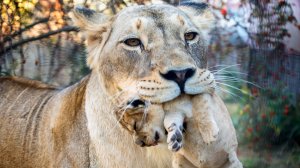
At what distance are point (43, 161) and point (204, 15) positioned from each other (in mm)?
1268

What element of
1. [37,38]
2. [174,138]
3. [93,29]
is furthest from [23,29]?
[174,138]

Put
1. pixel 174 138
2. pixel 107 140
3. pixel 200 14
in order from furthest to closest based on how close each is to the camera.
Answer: pixel 200 14, pixel 107 140, pixel 174 138

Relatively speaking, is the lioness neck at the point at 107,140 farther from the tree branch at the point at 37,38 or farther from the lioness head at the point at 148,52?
the tree branch at the point at 37,38

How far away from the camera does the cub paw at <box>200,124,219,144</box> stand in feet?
10.9

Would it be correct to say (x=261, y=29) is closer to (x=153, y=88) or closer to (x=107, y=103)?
(x=107, y=103)

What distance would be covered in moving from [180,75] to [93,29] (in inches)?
40.5

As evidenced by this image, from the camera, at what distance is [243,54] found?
709cm

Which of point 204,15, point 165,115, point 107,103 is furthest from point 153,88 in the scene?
point 204,15

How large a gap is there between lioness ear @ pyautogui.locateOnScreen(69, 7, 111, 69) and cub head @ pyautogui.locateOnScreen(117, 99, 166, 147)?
83 cm

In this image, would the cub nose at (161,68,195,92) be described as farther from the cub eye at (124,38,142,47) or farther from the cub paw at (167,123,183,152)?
the cub eye at (124,38,142,47)

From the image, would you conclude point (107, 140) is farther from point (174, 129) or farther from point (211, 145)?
point (174, 129)

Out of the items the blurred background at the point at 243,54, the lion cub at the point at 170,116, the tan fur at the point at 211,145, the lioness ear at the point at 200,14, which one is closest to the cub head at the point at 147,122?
the lion cub at the point at 170,116

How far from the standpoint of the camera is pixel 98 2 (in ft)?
20.1

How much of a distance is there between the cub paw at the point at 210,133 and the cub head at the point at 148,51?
17cm
